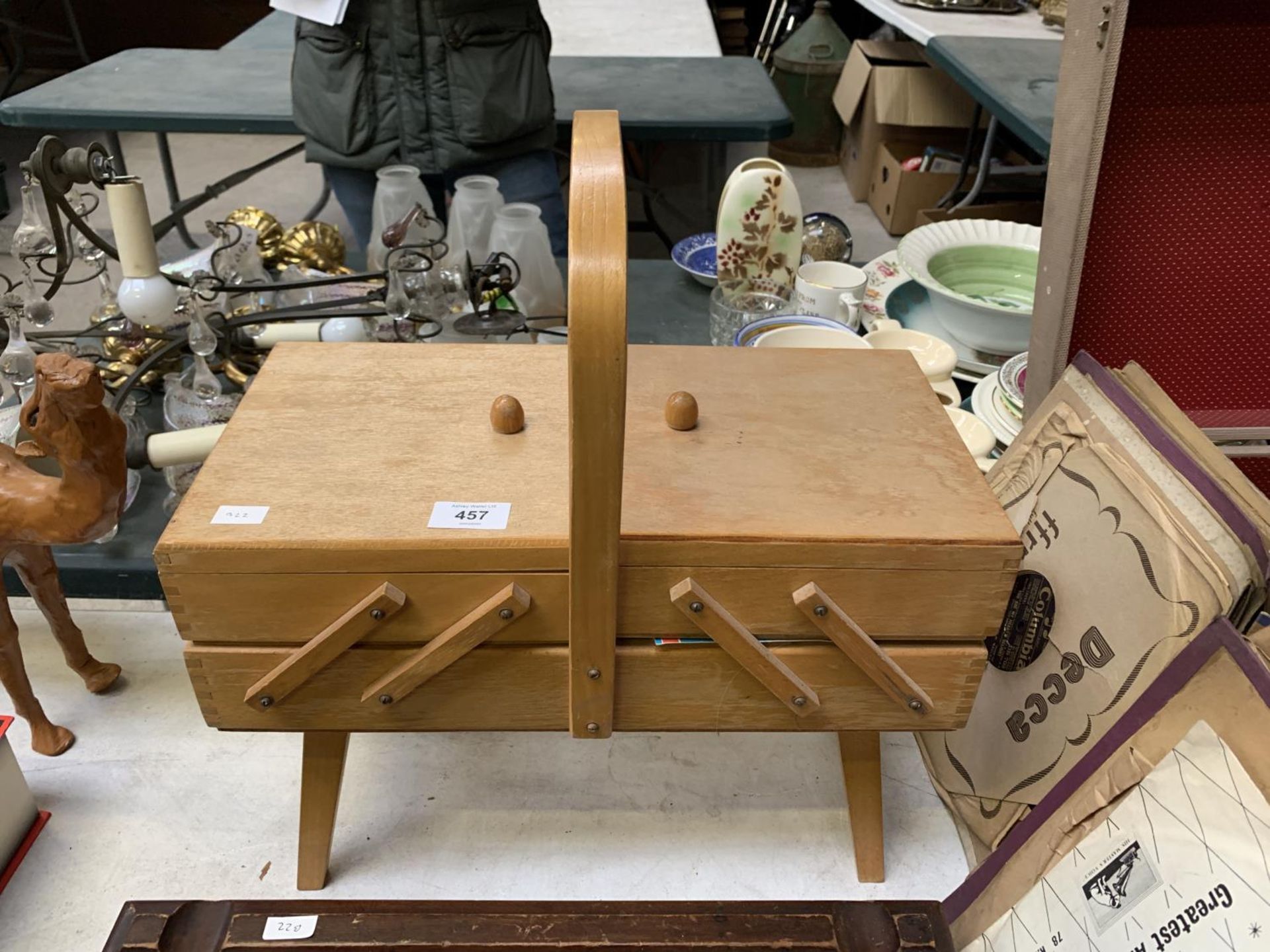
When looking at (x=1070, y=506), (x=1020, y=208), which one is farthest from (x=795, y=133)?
(x=1070, y=506)

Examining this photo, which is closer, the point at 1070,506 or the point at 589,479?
the point at 589,479

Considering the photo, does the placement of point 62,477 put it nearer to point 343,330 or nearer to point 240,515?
point 240,515

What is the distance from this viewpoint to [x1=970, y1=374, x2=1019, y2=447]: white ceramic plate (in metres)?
1.12

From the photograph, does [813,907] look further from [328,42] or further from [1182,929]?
[328,42]

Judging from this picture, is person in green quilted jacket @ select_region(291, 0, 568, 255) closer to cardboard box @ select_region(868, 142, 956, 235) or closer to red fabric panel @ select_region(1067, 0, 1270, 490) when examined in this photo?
red fabric panel @ select_region(1067, 0, 1270, 490)

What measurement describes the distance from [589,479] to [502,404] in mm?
212

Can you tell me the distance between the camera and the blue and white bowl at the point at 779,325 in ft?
3.89

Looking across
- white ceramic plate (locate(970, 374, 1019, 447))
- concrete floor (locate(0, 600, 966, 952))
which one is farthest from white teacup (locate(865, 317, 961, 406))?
concrete floor (locate(0, 600, 966, 952))

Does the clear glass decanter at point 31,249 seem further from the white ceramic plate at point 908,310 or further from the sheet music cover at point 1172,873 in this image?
the sheet music cover at point 1172,873

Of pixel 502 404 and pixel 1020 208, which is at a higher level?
pixel 502 404

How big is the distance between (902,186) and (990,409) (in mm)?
2190

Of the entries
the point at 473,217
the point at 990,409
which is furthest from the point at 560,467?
the point at 473,217

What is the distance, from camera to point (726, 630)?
70cm

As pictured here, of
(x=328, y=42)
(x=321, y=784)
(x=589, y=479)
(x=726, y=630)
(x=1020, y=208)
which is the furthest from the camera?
(x=1020, y=208)
